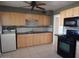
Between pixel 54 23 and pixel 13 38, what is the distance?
3097 millimetres

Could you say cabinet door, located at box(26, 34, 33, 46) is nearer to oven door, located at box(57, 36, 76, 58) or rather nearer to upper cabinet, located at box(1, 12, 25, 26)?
upper cabinet, located at box(1, 12, 25, 26)

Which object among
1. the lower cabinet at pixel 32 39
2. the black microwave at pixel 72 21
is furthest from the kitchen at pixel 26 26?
the black microwave at pixel 72 21

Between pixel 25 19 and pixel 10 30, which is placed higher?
pixel 25 19

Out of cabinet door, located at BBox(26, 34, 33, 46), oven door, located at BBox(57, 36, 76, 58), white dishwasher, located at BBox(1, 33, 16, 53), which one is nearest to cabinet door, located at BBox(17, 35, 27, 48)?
cabinet door, located at BBox(26, 34, 33, 46)

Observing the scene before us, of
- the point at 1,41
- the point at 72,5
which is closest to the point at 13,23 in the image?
the point at 1,41

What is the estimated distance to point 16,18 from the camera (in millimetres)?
4914

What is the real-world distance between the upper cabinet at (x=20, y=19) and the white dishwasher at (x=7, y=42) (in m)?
0.87

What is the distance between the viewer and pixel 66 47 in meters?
3.24

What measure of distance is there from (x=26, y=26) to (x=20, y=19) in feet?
2.28

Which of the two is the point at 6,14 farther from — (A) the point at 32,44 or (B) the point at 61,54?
(B) the point at 61,54

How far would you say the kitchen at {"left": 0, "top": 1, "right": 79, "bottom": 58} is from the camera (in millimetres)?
4113

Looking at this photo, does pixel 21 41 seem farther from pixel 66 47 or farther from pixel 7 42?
pixel 66 47

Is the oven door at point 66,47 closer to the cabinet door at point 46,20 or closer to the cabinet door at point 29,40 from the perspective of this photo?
the cabinet door at point 29,40

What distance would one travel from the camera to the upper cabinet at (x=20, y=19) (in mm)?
4620
